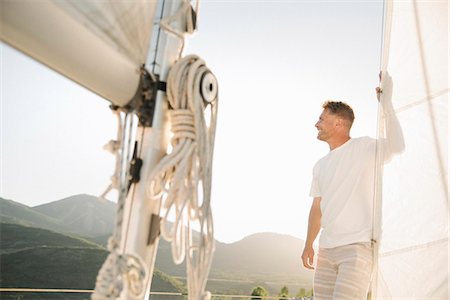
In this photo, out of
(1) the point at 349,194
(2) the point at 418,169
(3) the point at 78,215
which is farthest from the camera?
(3) the point at 78,215

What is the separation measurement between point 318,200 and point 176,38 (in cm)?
107

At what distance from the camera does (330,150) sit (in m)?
1.65

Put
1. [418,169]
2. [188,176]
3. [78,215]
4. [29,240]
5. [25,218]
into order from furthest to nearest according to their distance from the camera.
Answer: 1. [25,218]
2. [78,215]
3. [29,240]
4. [418,169]
5. [188,176]

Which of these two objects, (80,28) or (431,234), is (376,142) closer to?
(431,234)

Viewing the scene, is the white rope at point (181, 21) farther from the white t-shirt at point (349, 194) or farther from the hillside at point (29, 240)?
the hillside at point (29, 240)

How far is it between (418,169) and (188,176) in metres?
0.92

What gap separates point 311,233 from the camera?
5.67 ft

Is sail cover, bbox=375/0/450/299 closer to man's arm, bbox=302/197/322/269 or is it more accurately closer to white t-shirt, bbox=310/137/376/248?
white t-shirt, bbox=310/137/376/248

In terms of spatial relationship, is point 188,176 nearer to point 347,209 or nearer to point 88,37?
point 88,37

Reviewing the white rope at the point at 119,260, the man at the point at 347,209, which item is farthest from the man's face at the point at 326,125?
the white rope at the point at 119,260

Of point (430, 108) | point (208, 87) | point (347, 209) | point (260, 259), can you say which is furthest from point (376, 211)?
point (260, 259)

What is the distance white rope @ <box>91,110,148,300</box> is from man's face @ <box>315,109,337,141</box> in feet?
3.58

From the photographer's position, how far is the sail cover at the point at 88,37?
0.50 metres

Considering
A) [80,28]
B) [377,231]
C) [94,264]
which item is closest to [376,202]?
[377,231]
